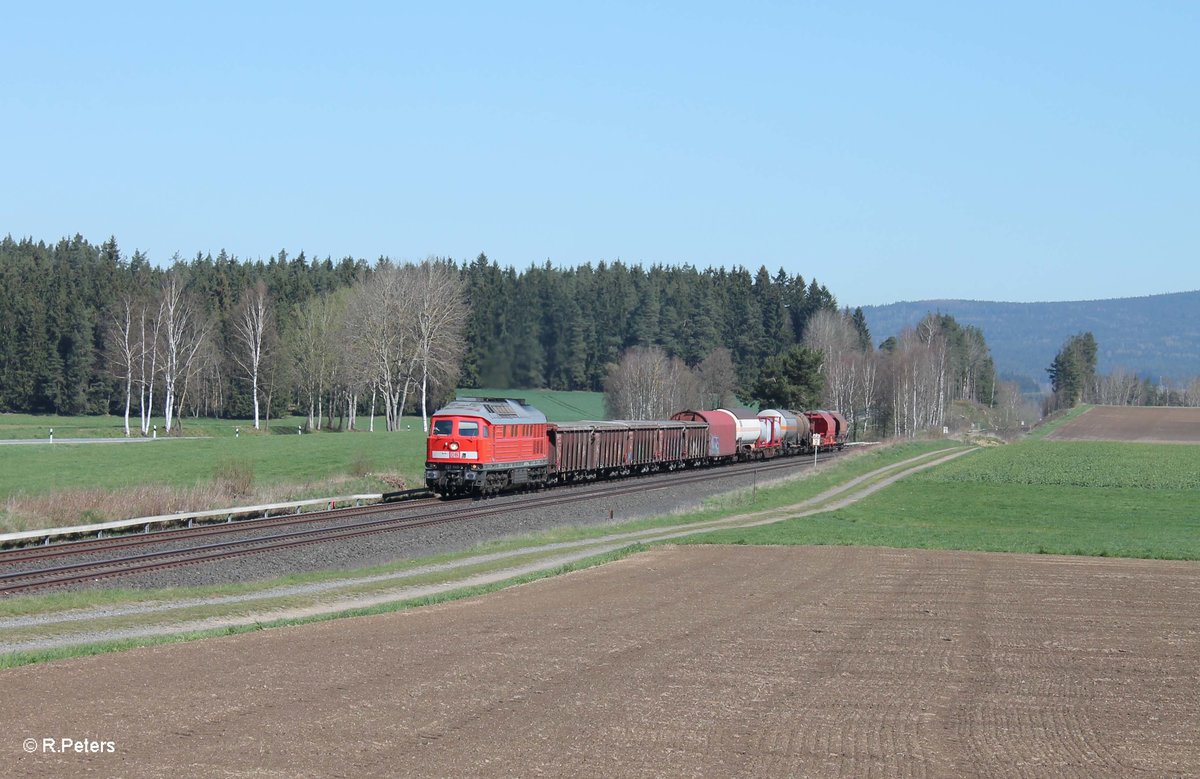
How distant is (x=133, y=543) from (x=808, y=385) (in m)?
86.2

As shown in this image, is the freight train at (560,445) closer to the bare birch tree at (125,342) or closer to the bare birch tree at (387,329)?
the bare birch tree at (387,329)

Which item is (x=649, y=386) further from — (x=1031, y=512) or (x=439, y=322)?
(x=1031, y=512)

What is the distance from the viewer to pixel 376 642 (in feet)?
55.2

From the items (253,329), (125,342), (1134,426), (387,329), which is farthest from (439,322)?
(1134,426)

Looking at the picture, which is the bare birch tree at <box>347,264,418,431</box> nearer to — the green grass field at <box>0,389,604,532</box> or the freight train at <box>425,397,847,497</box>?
the green grass field at <box>0,389,604,532</box>

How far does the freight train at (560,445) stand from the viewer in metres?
45.7

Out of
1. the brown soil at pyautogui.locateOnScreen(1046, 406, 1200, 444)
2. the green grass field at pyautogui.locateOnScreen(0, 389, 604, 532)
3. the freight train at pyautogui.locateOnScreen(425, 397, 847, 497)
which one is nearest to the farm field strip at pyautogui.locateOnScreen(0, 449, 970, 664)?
the freight train at pyautogui.locateOnScreen(425, 397, 847, 497)

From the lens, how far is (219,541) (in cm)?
3083

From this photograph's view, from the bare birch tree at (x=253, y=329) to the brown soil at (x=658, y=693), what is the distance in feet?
264

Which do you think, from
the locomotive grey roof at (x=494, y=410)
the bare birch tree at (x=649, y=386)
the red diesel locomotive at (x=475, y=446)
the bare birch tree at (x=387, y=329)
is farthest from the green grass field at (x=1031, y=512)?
the bare birch tree at (x=387, y=329)

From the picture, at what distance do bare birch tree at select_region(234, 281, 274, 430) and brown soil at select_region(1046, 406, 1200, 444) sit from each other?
75407mm

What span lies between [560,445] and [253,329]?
57267 mm

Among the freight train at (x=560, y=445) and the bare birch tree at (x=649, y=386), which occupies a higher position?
the bare birch tree at (x=649, y=386)

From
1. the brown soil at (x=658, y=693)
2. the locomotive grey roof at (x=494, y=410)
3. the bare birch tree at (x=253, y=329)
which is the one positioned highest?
the bare birch tree at (x=253, y=329)
